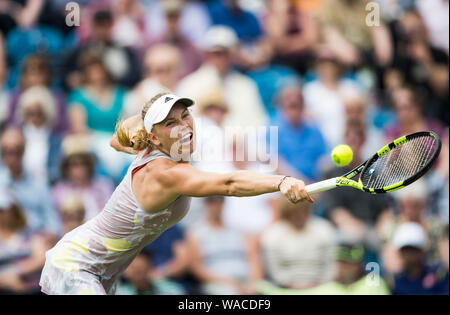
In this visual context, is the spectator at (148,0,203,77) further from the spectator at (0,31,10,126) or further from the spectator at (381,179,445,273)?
the spectator at (381,179,445,273)

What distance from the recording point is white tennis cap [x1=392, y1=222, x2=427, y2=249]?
7742 mm

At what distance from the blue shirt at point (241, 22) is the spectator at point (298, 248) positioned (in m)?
2.30

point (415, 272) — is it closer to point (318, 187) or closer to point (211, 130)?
point (211, 130)

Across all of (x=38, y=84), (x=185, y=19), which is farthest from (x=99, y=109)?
(x=185, y=19)

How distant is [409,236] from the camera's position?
777 cm

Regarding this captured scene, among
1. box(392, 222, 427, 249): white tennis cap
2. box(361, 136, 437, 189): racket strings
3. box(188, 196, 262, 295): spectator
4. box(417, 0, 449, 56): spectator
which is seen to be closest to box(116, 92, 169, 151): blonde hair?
box(361, 136, 437, 189): racket strings

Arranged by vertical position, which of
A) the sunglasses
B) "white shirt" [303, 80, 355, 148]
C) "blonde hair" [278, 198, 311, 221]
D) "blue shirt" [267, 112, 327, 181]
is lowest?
"blonde hair" [278, 198, 311, 221]

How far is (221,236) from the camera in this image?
25.8ft

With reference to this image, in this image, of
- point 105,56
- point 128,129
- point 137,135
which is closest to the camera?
point 137,135

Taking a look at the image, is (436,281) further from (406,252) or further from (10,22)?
(10,22)

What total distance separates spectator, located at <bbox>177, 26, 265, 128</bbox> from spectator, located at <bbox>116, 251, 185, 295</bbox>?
184cm

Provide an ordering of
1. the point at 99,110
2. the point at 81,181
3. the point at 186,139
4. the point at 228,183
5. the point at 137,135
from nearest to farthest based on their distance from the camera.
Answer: the point at 228,183
the point at 186,139
the point at 137,135
the point at 81,181
the point at 99,110

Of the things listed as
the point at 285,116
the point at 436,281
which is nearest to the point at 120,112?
the point at 285,116

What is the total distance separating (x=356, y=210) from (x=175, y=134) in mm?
3571
